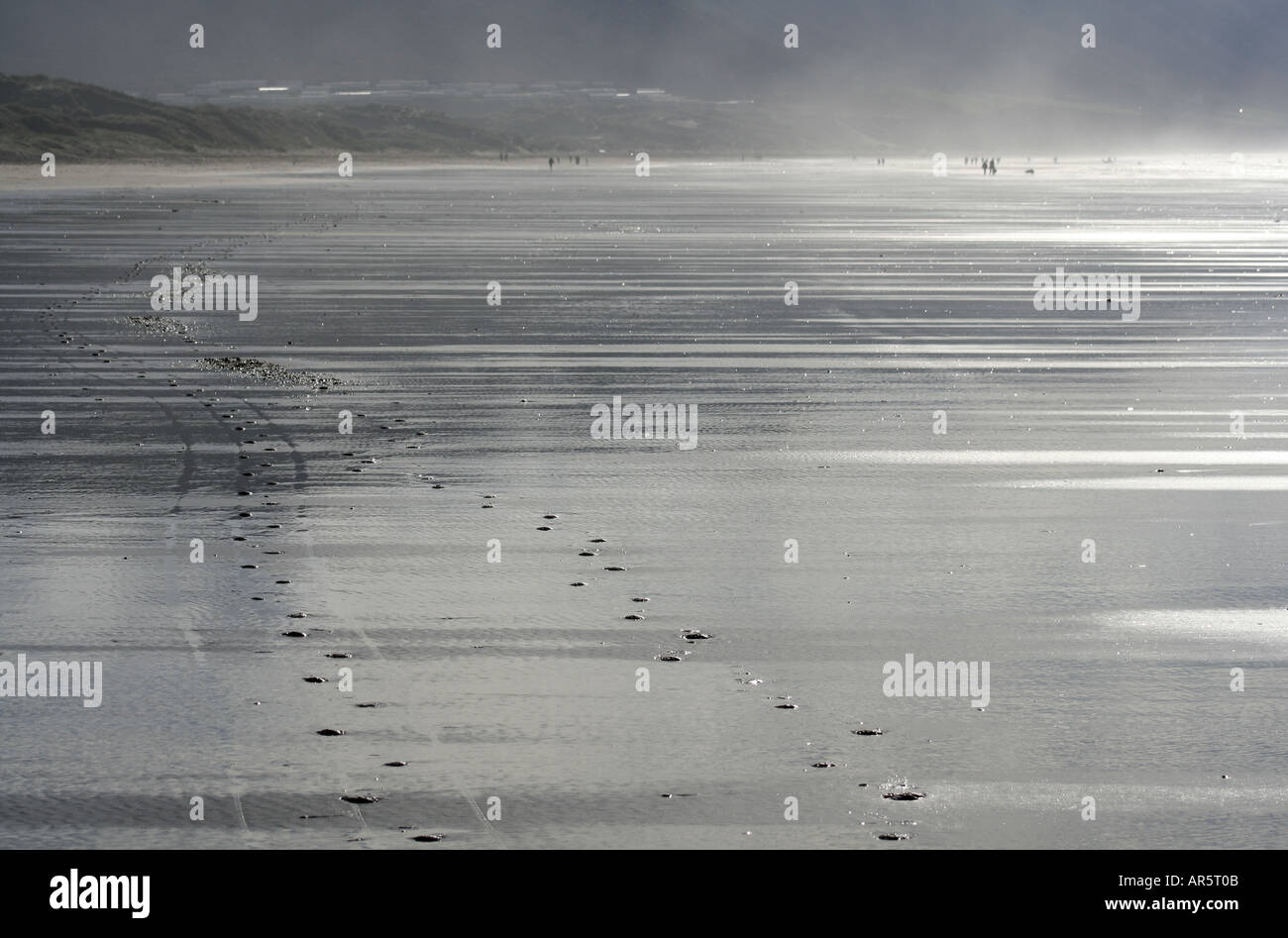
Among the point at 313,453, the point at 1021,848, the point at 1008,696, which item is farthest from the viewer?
the point at 313,453

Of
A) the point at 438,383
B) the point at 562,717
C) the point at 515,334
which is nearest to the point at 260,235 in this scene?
the point at 515,334

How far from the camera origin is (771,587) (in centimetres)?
1101

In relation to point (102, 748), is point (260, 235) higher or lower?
higher

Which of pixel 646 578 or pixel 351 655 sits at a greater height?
pixel 646 578

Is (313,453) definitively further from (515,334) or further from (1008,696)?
(515,334)

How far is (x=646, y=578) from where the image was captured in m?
11.2

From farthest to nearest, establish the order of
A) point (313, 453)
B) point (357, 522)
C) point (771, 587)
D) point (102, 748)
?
point (313, 453)
point (357, 522)
point (771, 587)
point (102, 748)

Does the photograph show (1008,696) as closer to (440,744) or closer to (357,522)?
(440,744)

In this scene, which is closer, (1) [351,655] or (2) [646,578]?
(1) [351,655]

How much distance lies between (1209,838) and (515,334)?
18502 mm

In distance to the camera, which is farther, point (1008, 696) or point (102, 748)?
point (1008, 696)

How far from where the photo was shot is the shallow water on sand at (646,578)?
7465 mm

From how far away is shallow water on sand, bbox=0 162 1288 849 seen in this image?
24.5 ft
